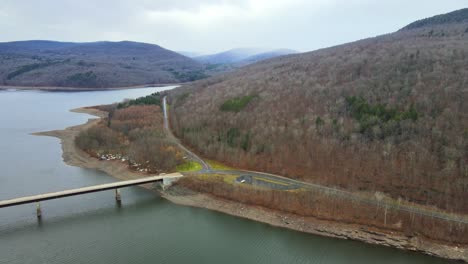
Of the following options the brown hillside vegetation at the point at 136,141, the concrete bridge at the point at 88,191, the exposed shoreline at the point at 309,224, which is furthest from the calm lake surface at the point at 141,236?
the brown hillside vegetation at the point at 136,141

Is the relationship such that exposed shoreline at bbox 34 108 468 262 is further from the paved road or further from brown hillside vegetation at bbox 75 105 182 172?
the paved road

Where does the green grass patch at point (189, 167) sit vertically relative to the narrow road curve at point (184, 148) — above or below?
below

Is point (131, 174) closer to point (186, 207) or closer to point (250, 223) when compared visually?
point (186, 207)

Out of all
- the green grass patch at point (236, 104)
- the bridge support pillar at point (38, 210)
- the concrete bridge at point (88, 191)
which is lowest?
the bridge support pillar at point (38, 210)

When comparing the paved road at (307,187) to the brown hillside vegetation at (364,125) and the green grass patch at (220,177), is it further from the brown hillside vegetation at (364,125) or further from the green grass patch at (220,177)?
the brown hillside vegetation at (364,125)

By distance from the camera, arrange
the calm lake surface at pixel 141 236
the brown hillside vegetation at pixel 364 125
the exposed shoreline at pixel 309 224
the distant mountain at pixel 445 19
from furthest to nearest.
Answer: the distant mountain at pixel 445 19
the brown hillside vegetation at pixel 364 125
the exposed shoreline at pixel 309 224
the calm lake surface at pixel 141 236

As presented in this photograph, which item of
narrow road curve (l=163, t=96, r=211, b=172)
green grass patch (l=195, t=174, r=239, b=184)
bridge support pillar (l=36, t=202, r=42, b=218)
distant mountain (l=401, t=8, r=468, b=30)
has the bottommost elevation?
bridge support pillar (l=36, t=202, r=42, b=218)

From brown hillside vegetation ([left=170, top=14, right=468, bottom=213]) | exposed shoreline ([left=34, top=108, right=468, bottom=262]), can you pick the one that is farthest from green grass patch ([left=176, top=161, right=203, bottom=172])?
exposed shoreline ([left=34, top=108, right=468, bottom=262])

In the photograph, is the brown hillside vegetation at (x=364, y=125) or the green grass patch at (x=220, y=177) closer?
the brown hillside vegetation at (x=364, y=125)
